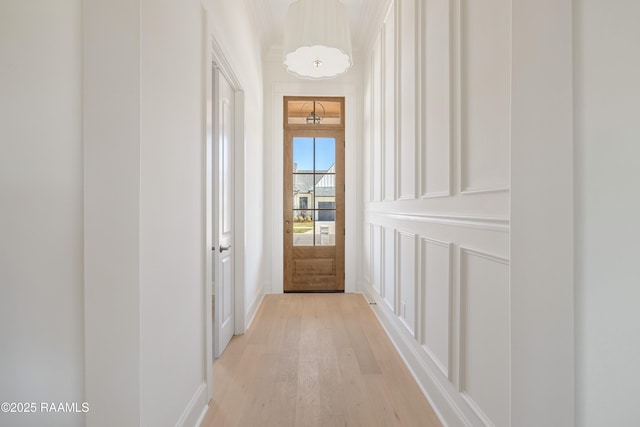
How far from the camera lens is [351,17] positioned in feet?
11.8

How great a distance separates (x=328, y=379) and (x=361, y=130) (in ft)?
10.3

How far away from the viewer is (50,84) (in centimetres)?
107

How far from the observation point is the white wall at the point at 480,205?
2.28ft

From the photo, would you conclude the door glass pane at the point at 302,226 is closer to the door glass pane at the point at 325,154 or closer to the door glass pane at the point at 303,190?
the door glass pane at the point at 303,190

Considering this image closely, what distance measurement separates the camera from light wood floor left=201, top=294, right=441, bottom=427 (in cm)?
169

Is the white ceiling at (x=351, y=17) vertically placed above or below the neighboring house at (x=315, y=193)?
above

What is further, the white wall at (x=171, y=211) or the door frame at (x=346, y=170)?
the door frame at (x=346, y=170)

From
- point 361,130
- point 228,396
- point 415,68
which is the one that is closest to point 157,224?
point 228,396

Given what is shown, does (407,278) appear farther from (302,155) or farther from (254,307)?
(302,155)

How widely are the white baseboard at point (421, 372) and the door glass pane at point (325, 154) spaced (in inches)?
77.1

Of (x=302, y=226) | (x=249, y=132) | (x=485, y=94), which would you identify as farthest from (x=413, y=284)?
(x=302, y=226)

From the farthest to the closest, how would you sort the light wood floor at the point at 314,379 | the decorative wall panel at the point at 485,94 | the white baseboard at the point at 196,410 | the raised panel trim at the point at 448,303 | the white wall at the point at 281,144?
the white wall at the point at 281,144 < the light wood floor at the point at 314,379 < the raised panel trim at the point at 448,303 < the white baseboard at the point at 196,410 < the decorative wall panel at the point at 485,94

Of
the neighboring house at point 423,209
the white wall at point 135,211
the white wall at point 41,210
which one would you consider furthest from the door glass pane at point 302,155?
the white wall at point 41,210

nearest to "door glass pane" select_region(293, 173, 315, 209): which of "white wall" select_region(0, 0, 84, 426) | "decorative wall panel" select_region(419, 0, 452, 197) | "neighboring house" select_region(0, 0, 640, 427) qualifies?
"neighboring house" select_region(0, 0, 640, 427)
